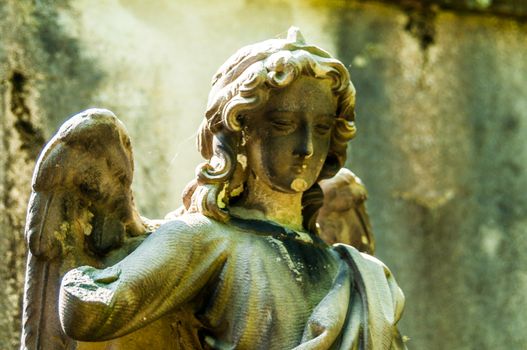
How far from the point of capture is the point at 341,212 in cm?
489

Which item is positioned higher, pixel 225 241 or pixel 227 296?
pixel 225 241

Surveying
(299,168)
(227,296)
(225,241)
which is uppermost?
(299,168)

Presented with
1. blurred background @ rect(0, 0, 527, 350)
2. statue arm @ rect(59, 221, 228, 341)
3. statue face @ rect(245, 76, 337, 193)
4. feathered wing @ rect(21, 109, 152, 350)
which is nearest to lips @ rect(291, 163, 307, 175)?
statue face @ rect(245, 76, 337, 193)

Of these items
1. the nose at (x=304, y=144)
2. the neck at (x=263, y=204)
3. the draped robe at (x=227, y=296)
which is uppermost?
the nose at (x=304, y=144)

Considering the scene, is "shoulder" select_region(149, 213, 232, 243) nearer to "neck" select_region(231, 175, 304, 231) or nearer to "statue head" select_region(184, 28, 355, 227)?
"statue head" select_region(184, 28, 355, 227)

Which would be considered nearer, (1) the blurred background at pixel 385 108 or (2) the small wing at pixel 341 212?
(2) the small wing at pixel 341 212

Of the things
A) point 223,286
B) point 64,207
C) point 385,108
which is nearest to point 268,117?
point 223,286

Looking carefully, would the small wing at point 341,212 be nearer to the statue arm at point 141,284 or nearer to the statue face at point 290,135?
the statue face at point 290,135

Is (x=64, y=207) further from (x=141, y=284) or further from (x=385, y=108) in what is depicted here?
(x=385, y=108)

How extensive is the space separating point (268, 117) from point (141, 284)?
601 millimetres

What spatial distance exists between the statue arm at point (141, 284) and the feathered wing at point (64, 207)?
0.48ft

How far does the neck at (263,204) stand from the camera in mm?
4176

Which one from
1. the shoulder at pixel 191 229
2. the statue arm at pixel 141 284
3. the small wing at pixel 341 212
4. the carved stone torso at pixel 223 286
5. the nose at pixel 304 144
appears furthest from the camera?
the small wing at pixel 341 212

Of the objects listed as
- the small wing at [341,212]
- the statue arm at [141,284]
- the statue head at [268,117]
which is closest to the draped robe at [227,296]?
the statue arm at [141,284]
